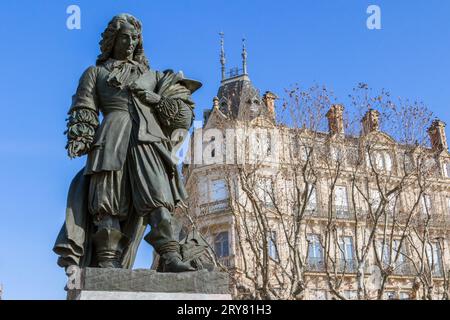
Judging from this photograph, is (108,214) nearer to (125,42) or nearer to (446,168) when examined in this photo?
(125,42)

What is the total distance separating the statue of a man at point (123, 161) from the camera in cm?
556

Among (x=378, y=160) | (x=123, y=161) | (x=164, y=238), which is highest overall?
(x=378, y=160)

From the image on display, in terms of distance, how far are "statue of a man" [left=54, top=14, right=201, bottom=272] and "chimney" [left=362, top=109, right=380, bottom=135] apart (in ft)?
57.6

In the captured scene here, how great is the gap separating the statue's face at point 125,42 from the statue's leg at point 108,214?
133 centimetres

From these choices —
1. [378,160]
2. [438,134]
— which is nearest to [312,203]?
[378,160]

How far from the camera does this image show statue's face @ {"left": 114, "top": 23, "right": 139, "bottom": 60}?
6371 mm

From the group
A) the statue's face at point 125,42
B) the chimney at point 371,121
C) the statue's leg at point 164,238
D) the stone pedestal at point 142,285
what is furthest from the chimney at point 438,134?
the stone pedestal at point 142,285

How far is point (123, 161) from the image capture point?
575cm

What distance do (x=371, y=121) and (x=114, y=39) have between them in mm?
18084

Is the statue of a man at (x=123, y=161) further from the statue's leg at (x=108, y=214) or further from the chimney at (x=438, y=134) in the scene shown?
the chimney at (x=438, y=134)

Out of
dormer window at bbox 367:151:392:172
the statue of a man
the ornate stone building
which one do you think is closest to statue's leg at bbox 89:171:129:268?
the statue of a man
